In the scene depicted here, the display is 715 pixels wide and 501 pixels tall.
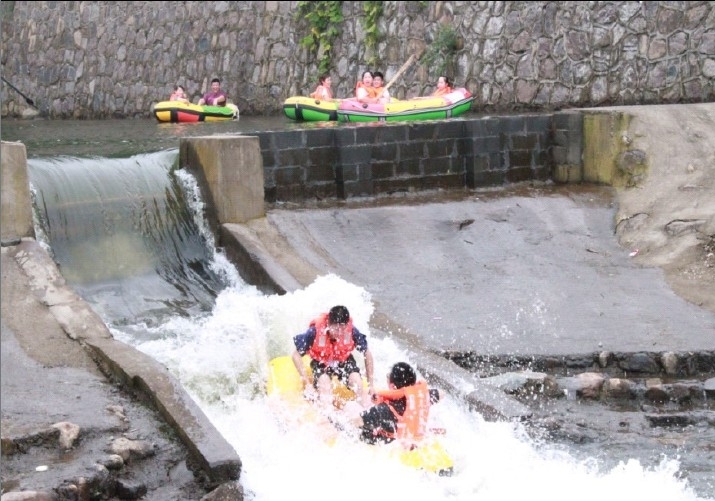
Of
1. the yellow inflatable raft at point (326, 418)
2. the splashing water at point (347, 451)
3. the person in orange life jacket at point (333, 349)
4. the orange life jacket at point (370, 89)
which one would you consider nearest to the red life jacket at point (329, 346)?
the person in orange life jacket at point (333, 349)

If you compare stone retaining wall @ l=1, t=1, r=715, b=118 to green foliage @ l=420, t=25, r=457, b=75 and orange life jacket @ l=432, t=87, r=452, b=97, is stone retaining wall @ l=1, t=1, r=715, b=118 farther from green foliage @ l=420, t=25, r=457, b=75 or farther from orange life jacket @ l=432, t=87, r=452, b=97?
orange life jacket @ l=432, t=87, r=452, b=97

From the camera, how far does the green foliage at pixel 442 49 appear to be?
66.4 feet

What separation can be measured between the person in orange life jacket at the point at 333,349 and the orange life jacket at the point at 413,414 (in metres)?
0.88

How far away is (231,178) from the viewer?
38.5 feet

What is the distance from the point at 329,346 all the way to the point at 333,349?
0.12ft

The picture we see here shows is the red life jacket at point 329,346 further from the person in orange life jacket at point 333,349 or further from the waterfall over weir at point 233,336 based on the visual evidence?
the waterfall over weir at point 233,336

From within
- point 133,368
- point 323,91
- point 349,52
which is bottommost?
point 133,368

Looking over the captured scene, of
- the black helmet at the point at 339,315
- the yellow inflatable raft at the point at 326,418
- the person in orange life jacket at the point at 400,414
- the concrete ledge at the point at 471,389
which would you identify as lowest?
the concrete ledge at the point at 471,389

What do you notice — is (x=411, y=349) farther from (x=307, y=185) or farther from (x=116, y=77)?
(x=116, y=77)

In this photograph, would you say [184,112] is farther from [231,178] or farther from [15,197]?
[15,197]

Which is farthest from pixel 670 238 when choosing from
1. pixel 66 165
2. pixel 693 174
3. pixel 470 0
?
pixel 470 0

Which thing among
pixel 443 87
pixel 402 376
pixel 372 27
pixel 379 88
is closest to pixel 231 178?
pixel 402 376

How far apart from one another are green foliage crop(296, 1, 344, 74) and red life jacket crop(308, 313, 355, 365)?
15.8m

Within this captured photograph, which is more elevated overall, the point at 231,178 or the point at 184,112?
the point at 231,178
